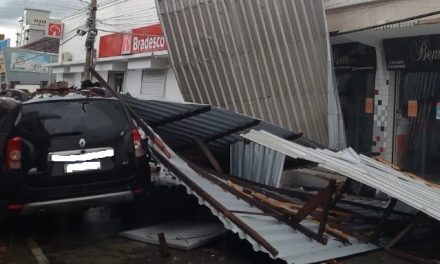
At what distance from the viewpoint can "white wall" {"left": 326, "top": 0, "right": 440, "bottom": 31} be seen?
981 cm

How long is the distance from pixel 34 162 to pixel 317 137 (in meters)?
7.40

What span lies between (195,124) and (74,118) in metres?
2.87

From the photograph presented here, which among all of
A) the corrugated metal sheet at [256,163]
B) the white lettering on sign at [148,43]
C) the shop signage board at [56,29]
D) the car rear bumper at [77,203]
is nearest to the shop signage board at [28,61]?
the shop signage board at [56,29]

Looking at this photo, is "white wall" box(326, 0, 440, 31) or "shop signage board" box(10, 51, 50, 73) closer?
"white wall" box(326, 0, 440, 31)

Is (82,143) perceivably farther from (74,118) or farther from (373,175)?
(373,175)

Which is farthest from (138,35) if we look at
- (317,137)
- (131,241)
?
(131,241)

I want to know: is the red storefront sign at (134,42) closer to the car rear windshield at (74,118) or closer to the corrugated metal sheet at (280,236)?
the car rear windshield at (74,118)

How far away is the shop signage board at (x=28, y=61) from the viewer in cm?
4247

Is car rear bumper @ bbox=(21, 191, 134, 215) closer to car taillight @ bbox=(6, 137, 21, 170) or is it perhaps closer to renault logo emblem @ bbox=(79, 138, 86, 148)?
car taillight @ bbox=(6, 137, 21, 170)

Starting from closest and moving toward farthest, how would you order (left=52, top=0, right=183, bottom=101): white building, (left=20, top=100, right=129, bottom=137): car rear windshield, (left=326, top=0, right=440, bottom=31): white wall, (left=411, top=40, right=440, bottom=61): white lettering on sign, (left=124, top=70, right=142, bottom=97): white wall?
(left=20, top=100, right=129, bottom=137): car rear windshield → (left=326, top=0, right=440, bottom=31): white wall → (left=411, top=40, right=440, bottom=61): white lettering on sign → (left=52, top=0, right=183, bottom=101): white building → (left=124, top=70, right=142, bottom=97): white wall

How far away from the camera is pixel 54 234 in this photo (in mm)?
6418

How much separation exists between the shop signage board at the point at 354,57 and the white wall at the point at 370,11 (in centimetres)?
57

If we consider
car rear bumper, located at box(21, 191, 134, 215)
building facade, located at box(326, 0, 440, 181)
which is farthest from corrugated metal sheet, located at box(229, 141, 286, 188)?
building facade, located at box(326, 0, 440, 181)

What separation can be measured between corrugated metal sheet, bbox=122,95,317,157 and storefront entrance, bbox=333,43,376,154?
3.35 m
